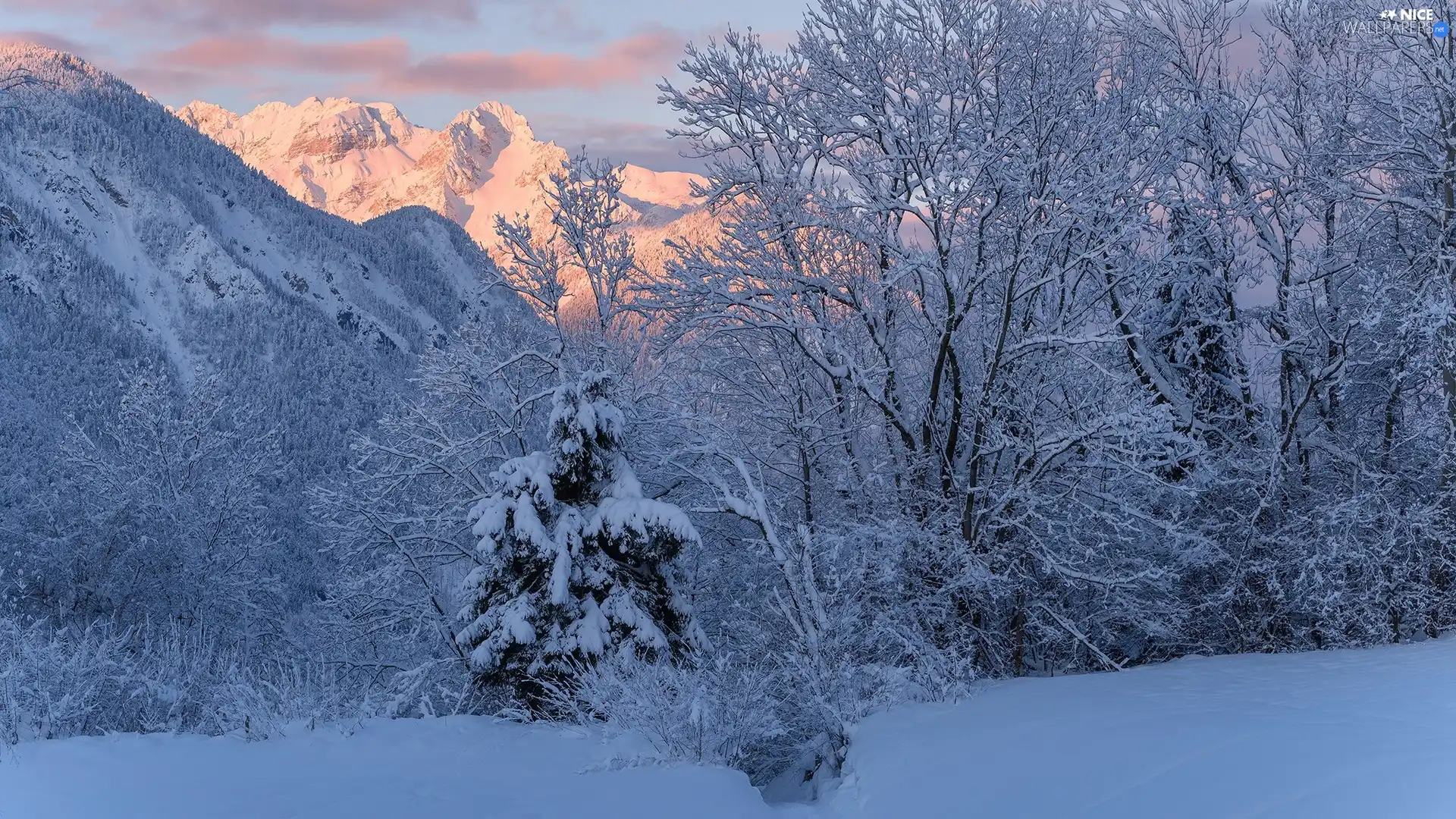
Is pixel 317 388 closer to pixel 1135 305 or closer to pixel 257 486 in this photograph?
pixel 257 486

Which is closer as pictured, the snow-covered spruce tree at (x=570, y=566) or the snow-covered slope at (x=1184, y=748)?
the snow-covered slope at (x=1184, y=748)

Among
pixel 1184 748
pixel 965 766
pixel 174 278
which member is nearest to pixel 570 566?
pixel 965 766

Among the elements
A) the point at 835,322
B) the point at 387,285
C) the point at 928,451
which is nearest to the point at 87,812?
the point at 928,451

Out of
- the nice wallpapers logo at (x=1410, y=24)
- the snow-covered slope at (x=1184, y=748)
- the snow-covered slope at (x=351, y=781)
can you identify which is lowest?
the snow-covered slope at (x=351, y=781)

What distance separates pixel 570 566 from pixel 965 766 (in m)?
5.94

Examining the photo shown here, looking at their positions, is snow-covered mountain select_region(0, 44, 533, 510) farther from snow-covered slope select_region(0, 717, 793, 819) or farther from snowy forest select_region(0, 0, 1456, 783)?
snow-covered slope select_region(0, 717, 793, 819)

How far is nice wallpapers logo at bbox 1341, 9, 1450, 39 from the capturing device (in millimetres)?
11914

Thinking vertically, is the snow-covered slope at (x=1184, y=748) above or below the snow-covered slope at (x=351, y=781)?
above

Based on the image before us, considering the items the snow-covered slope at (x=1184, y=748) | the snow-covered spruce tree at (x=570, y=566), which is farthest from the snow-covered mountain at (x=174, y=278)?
the snow-covered slope at (x=1184, y=748)

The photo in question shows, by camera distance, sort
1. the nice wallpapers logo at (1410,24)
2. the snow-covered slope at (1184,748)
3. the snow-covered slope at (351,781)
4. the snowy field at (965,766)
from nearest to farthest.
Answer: the snow-covered slope at (1184,748) → the snowy field at (965,766) → the snow-covered slope at (351,781) → the nice wallpapers logo at (1410,24)

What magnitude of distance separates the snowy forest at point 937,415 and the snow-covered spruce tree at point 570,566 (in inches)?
1.8

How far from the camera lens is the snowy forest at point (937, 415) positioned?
10.4m

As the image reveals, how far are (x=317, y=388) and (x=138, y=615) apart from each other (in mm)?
93467

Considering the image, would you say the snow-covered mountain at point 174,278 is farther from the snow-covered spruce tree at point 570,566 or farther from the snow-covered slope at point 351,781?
the snow-covered slope at point 351,781
